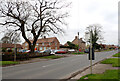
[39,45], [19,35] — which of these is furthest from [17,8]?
[39,45]

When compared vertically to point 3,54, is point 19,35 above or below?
above

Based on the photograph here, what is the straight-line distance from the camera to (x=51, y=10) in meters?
27.5

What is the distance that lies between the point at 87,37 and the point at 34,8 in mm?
20547

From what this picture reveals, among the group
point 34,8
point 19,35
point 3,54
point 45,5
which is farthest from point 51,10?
Answer: point 3,54

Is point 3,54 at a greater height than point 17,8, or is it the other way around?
point 17,8

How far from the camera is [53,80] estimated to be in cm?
778

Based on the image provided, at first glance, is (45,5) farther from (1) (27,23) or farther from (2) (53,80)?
(2) (53,80)

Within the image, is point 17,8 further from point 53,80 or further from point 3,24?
point 53,80

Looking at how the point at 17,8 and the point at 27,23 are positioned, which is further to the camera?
the point at 27,23

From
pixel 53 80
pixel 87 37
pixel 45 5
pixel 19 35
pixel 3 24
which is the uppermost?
pixel 45 5

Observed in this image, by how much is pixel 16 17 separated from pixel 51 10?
7300 millimetres

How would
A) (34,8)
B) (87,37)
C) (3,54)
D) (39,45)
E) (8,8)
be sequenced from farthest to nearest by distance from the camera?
1. (39,45)
2. (34,8)
3. (8,8)
4. (3,54)
5. (87,37)

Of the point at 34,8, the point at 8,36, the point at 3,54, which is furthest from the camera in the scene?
the point at 34,8

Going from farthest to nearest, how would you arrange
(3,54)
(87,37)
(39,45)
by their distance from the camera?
(39,45) < (3,54) < (87,37)
